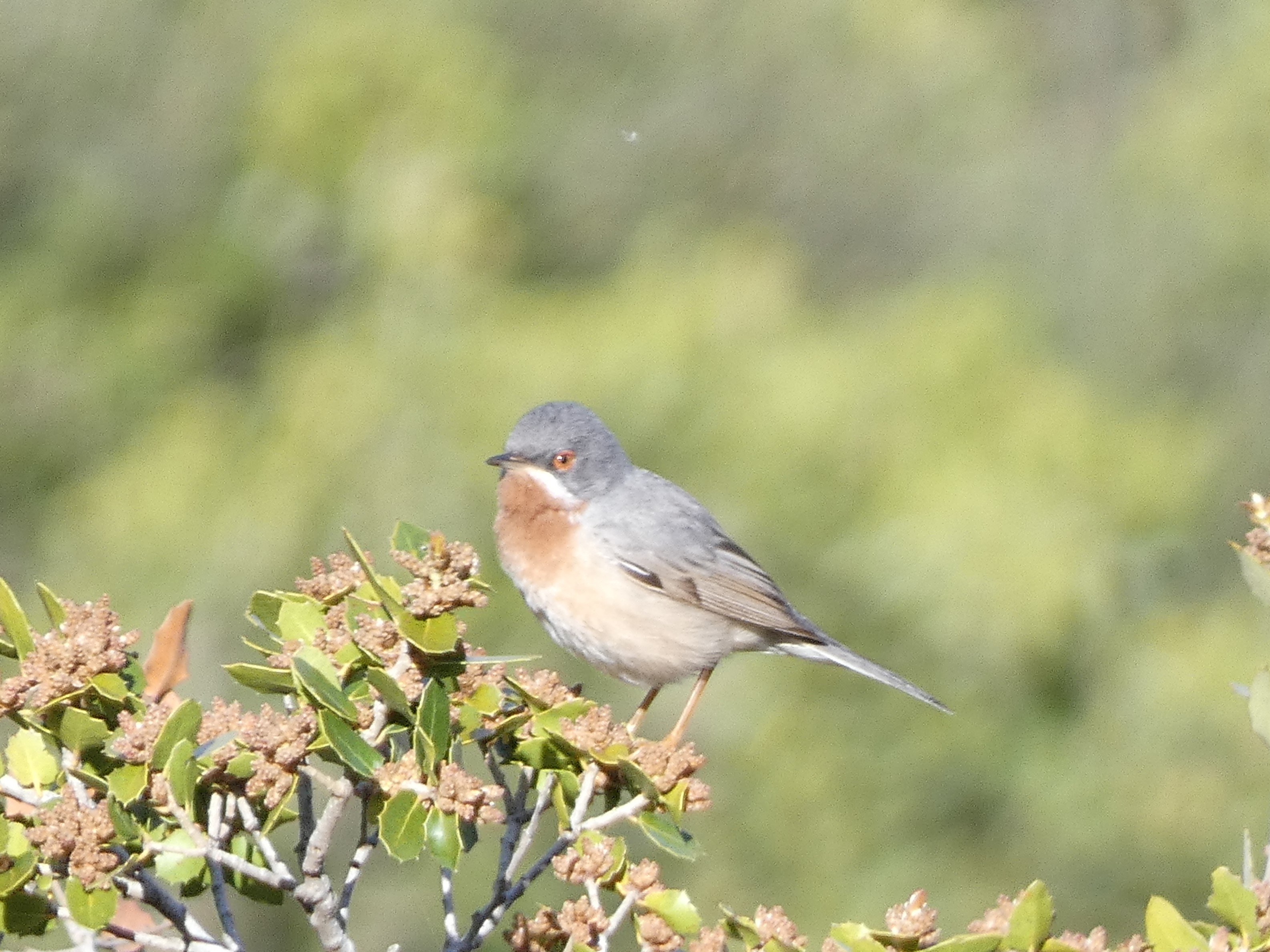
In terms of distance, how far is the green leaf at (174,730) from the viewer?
6.82 feet

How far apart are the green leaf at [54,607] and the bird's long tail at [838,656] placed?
9.17 ft

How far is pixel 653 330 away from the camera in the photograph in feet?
24.3

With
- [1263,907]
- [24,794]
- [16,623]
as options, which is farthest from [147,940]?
[1263,907]

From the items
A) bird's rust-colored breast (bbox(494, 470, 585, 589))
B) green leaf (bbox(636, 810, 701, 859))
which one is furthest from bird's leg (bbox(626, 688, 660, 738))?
green leaf (bbox(636, 810, 701, 859))

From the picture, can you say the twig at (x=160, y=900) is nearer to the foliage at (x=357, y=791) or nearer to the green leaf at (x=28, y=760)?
the foliage at (x=357, y=791)

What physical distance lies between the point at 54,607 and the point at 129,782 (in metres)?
0.43

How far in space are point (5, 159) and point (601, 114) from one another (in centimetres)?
361

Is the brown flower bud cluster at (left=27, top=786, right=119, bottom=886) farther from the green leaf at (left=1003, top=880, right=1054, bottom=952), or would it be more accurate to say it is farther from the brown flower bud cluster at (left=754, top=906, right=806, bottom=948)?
the green leaf at (left=1003, top=880, right=1054, bottom=952)

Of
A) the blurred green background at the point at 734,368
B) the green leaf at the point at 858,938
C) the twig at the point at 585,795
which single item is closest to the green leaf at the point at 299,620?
the twig at the point at 585,795

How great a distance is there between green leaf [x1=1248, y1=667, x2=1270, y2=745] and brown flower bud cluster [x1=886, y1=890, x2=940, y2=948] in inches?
31.7

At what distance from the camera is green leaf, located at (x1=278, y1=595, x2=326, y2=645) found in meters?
2.54

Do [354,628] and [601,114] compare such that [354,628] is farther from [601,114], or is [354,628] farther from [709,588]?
[601,114]

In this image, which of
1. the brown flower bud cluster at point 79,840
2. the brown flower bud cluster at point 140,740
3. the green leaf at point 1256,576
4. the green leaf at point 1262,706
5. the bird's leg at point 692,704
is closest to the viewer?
the brown flower bud cluster at point 79,840

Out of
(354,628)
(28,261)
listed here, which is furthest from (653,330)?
(354,628)
